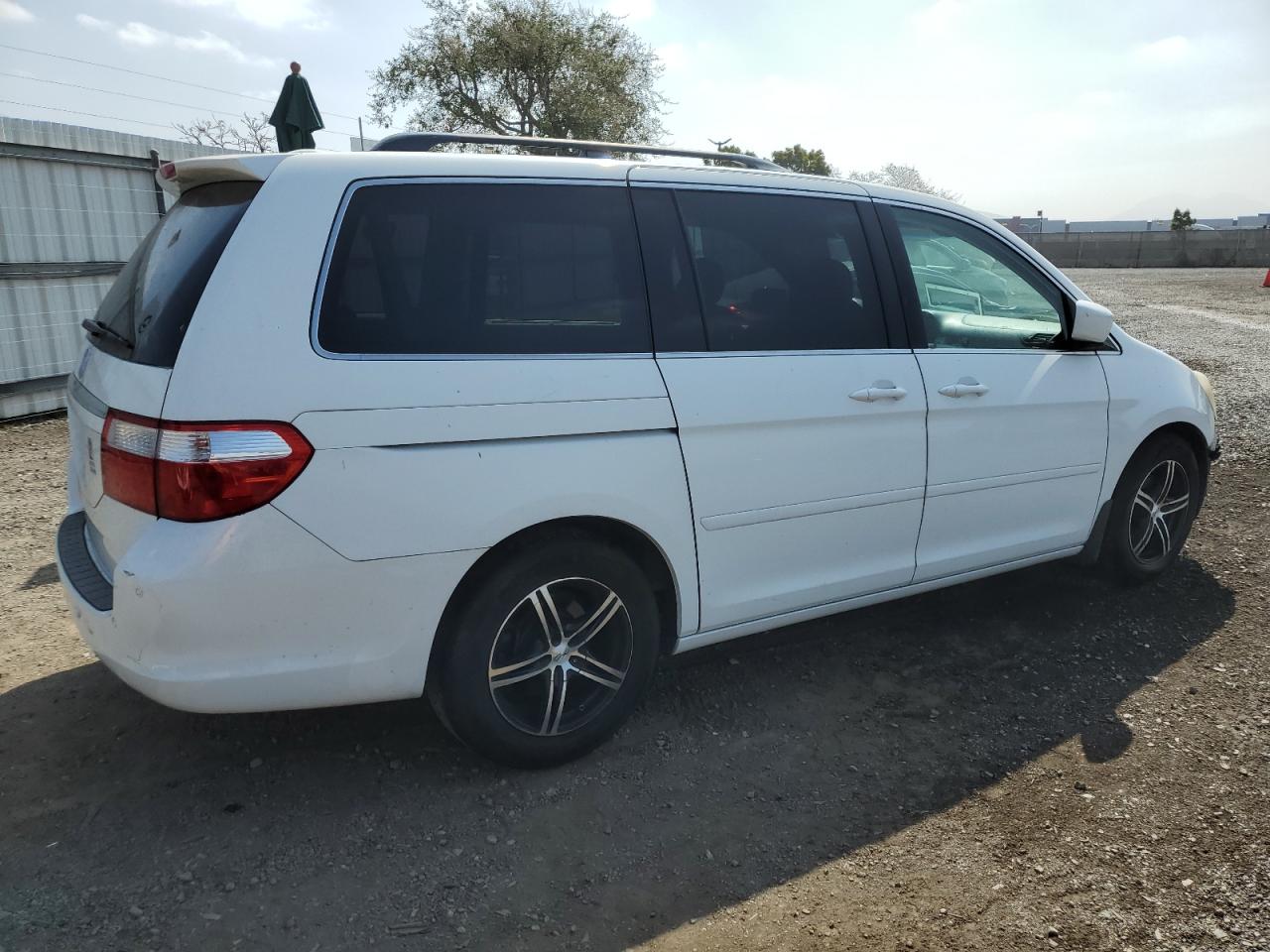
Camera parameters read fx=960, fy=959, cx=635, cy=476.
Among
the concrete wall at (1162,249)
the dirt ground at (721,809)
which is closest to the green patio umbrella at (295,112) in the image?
the dirt ground at (721,809)

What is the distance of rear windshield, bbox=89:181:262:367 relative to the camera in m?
2.61

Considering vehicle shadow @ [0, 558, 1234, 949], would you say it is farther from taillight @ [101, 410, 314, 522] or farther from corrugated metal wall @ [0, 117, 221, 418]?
corrugated metal wall @ [0, 117, 221, 418]

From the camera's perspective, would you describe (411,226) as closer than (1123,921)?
No

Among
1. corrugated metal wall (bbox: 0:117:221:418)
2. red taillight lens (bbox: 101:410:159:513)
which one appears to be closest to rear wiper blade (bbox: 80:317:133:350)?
red taillight lens (bbox: 101:410:159:513)

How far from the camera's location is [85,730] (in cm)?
331

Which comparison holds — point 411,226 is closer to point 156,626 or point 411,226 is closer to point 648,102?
point 156,626

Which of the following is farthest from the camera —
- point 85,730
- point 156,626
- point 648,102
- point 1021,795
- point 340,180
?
point 648,102

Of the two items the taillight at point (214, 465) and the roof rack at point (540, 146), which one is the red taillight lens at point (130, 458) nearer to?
the taillight at point (214, 465)

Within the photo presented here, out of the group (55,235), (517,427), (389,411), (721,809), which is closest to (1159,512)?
(721,809)

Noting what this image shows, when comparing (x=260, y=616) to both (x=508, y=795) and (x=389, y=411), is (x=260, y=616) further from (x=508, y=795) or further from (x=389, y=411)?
(x=508, y=795)

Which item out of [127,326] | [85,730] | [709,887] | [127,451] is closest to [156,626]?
[127,451]

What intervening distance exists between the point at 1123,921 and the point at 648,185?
2.58 m

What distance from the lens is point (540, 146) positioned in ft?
11.4

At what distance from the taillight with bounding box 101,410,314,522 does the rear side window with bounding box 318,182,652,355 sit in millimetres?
316
